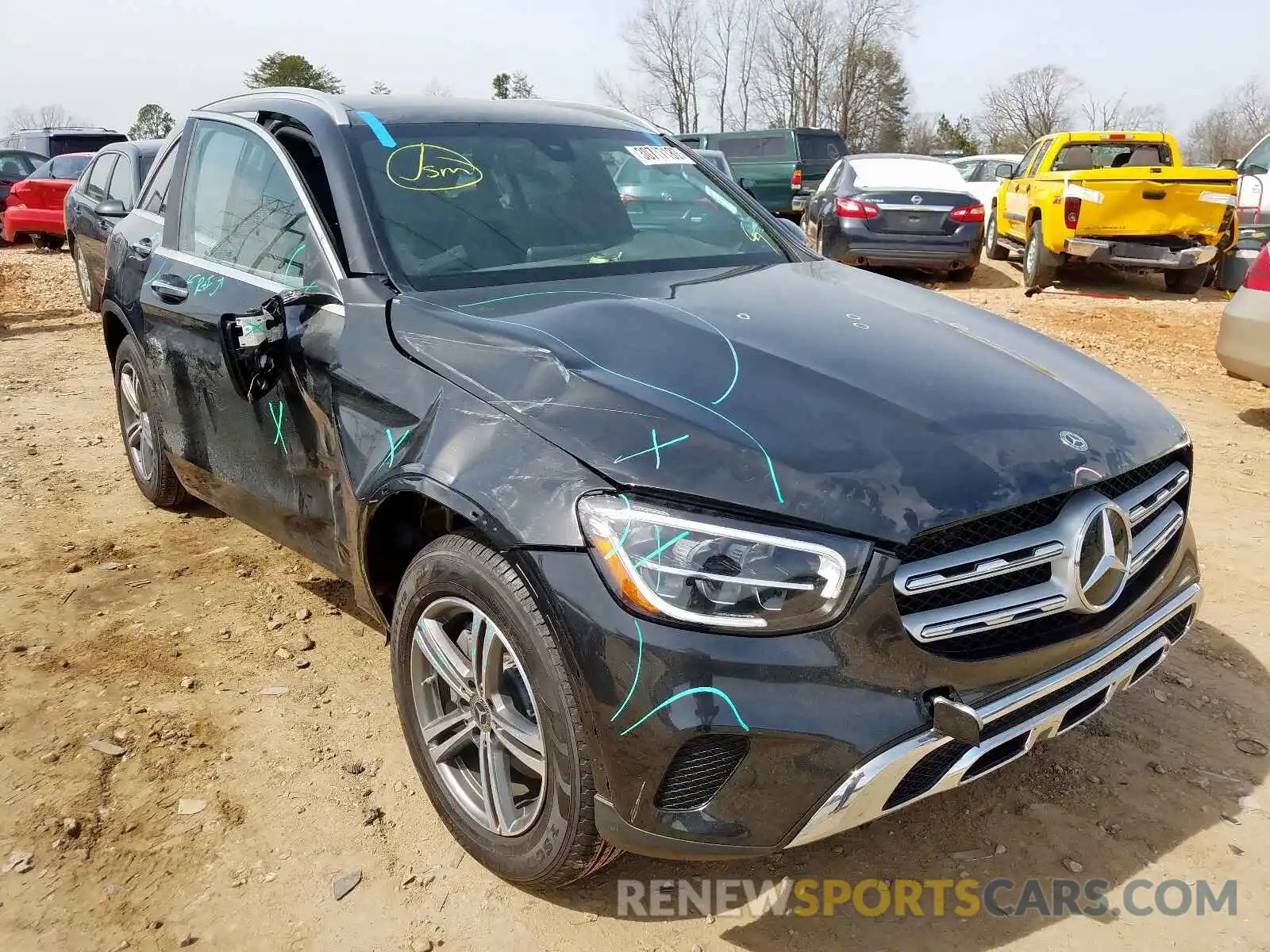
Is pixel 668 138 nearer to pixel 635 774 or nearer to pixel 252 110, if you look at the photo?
pixel 252 110

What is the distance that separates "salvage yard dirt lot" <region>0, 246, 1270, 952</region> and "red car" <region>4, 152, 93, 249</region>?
13514 mm

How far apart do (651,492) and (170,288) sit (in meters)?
2.55

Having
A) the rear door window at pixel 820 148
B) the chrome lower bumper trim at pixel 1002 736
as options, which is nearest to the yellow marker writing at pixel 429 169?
the chrome lower bumper trim at pixel 1002 736

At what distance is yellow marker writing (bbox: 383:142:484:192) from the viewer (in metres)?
3.03

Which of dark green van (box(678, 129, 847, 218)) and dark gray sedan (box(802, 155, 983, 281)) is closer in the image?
dark gray sedan (box(802, 155, 983, 281))

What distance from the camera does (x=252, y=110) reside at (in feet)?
11.6

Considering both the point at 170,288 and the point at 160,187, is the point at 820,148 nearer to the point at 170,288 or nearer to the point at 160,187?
the point at 160,187

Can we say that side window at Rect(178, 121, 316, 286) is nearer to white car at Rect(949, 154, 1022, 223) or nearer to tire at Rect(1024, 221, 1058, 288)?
tire at Rect(1024, 221, 1058, 288)

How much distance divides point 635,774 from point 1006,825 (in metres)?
1.17

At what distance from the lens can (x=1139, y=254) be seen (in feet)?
34.0

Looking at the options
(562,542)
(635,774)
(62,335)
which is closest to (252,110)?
(562,542)

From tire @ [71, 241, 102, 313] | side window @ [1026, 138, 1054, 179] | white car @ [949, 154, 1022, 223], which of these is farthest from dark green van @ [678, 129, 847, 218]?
tire @ [71, 241, 102, 313]

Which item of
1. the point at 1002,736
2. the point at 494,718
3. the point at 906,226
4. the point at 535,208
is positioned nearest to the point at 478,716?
the point at 494,718

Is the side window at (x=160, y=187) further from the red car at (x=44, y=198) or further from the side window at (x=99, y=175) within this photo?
the red car at (x=44, y=198)
